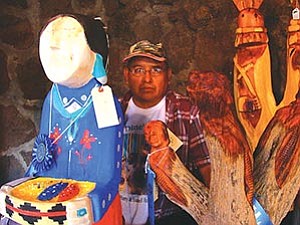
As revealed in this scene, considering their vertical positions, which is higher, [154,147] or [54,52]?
[54,52]

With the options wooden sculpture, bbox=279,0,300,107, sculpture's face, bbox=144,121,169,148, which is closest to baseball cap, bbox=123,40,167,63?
sculpture's face, bbox=144,121,169,148

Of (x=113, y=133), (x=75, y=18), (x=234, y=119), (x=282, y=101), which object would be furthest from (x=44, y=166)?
(x=282, y=101)

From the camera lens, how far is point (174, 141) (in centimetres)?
Answer: 101

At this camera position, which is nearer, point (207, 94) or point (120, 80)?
point (207, 94)

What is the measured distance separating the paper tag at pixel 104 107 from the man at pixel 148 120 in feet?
0.63

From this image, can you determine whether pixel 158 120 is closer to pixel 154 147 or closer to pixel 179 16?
pixel 154 147

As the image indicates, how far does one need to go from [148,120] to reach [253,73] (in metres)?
0.22

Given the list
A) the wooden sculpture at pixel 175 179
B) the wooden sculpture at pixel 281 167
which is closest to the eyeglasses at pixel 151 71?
the wooden sculpture at pixel 175 179

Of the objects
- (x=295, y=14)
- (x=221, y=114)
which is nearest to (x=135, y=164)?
(x=221, y=114)

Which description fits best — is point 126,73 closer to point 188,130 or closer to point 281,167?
point 188,130

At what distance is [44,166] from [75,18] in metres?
0.24

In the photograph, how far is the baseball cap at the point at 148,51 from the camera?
1005 mm

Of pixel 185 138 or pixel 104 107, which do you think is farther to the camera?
pixel 185 138

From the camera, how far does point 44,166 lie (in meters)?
0.88
